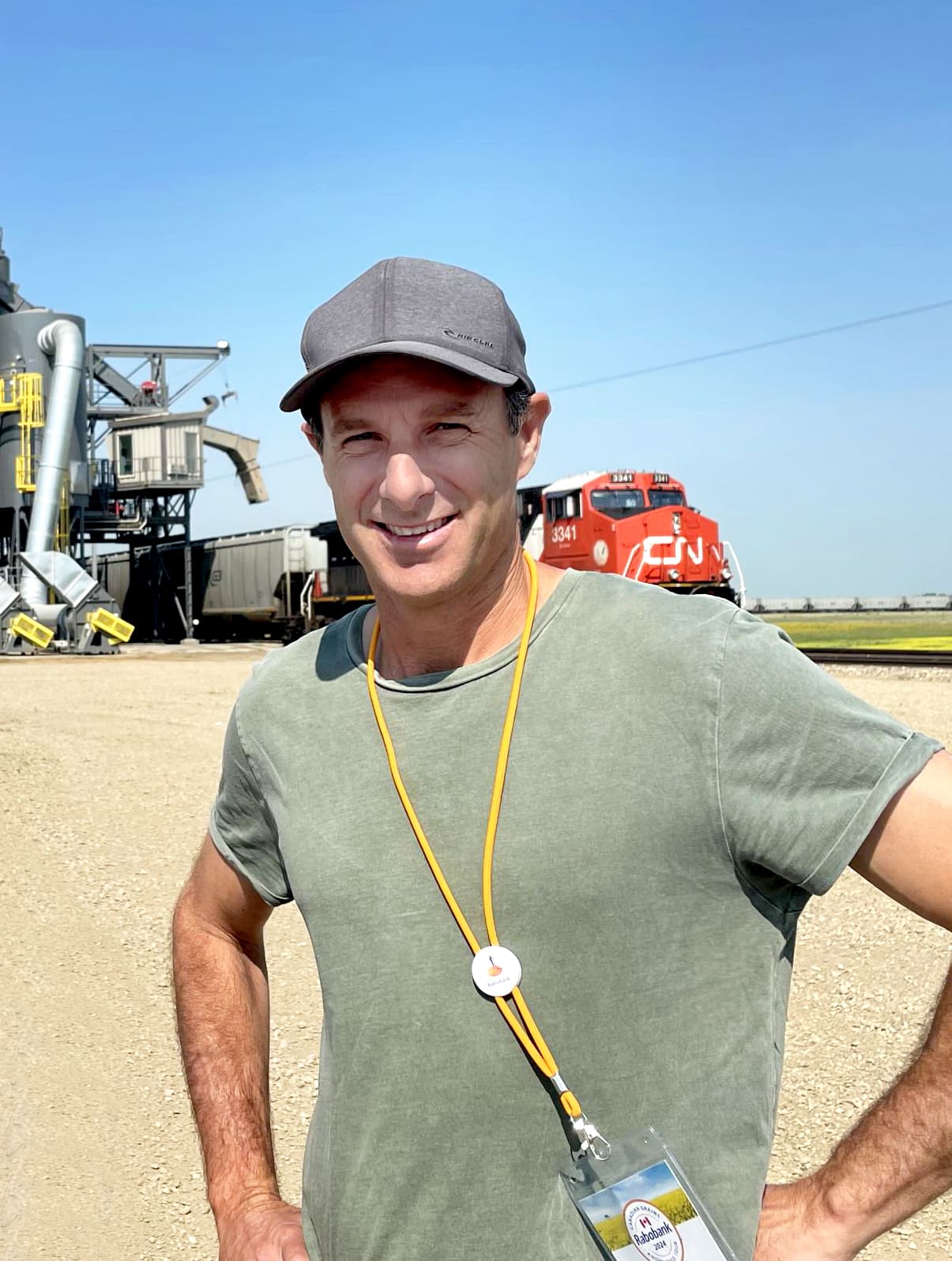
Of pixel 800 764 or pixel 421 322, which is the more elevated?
pixel 421 322

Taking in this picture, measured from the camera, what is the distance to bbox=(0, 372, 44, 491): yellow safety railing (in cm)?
3794

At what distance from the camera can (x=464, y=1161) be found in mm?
1682

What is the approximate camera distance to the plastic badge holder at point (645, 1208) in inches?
62.5

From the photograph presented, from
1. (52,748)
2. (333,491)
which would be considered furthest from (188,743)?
(333,491)

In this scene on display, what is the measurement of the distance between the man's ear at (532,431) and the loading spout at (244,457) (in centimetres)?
4552

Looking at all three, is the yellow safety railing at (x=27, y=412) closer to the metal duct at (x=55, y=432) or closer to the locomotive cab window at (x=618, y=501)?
the metal duct at (x=55, y=432)

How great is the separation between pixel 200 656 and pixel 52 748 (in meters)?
19.1

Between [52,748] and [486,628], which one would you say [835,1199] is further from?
[52,748]

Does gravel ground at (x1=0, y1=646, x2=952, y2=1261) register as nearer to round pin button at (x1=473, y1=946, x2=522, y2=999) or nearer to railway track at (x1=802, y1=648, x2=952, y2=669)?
round pin button at (x1=473, y1=946, x2=522, y2=999)

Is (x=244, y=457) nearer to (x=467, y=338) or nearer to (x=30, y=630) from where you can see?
(x=30, y=630)

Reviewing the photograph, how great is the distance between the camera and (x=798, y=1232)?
5.54 ft

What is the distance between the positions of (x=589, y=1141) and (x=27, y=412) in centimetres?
4002

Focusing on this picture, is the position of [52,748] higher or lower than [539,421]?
lower

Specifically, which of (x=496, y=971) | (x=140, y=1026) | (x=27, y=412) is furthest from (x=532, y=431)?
(x=27, y=412)
